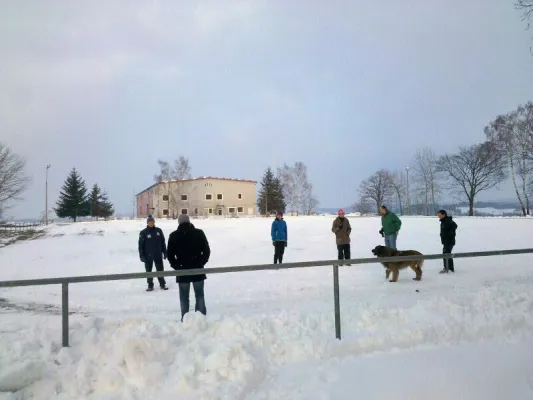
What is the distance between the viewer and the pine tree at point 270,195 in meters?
73.7

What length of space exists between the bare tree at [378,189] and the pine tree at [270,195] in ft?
56.2

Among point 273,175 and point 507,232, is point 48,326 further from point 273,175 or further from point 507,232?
point 273,175

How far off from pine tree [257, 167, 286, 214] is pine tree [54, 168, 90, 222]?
106 feet

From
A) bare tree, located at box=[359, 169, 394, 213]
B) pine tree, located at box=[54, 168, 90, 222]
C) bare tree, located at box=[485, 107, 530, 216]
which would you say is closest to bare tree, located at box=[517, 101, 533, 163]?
bare tree, located at box=[485, 107, 530, 216]

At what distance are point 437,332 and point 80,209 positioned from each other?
70.3 m

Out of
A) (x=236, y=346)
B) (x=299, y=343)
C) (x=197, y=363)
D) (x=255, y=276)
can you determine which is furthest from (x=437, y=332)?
(x=255, y=276)

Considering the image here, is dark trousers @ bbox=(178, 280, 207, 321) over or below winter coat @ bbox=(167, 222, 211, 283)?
below

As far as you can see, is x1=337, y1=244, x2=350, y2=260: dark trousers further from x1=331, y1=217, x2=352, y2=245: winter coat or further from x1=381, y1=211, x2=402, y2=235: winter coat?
x1=381, y1=211, x2=402, y2=235: winter coat

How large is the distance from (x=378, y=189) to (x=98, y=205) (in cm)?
5576

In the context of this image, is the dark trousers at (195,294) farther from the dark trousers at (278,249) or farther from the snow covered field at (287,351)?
the dark trousers at (278,249)

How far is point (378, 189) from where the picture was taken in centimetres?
7594

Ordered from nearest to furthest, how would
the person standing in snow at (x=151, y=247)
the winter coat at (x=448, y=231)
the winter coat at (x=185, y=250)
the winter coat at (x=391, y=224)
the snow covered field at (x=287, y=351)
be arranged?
the snow covered field at (x=287, y=351), the winter coat at (x=185, y=250), the person standing in snow at (x=151, y=247), the winter coat at (x=448, y=231), the winter coat at (x=391, y=224)

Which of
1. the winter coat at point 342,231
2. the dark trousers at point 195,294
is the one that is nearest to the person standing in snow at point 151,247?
the dark trousers at point 195,294

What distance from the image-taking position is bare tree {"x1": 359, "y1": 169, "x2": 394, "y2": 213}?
75.9m
